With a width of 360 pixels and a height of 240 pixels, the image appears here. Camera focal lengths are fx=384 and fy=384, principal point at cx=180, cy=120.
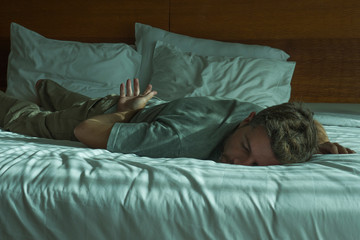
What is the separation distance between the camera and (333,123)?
68.4 inches

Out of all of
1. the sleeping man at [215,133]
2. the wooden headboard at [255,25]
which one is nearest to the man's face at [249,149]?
the sleeping man at [215,133]

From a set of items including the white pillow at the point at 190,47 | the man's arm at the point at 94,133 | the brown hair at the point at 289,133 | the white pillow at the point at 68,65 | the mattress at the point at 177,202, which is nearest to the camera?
the mattress at the point at 177,202

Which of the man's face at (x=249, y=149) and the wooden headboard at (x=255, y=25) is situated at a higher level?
the wooden headboard at (x=255, y=25)

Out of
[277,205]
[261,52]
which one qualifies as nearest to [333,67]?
[261,52]

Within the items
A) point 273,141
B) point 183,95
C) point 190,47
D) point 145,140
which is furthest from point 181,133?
point 190,47

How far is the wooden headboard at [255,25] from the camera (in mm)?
2262

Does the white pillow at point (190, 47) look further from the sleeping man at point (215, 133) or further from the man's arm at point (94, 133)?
the man's arm at point (94, 133)

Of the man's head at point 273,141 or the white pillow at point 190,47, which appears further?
the white pillow at point 190,47

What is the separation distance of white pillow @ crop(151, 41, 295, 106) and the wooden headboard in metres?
0.28

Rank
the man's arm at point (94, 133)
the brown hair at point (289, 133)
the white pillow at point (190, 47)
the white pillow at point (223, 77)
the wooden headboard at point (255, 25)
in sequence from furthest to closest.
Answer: the wooden headboard at point (255, 25) < the white pillow at point (190, 47) < the white pillow at point (223, 77) < the man's arm at point (94, 133) < the brown hair at point (289, 133)

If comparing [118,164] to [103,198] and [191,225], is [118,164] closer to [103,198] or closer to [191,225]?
[103,198]

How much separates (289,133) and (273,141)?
0.16 ft

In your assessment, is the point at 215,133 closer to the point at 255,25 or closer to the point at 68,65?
the point at 68,65

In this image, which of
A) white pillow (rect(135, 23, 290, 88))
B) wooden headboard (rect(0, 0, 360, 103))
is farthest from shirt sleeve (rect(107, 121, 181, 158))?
wooden headboard (rect(0, 0, 360, 103))
